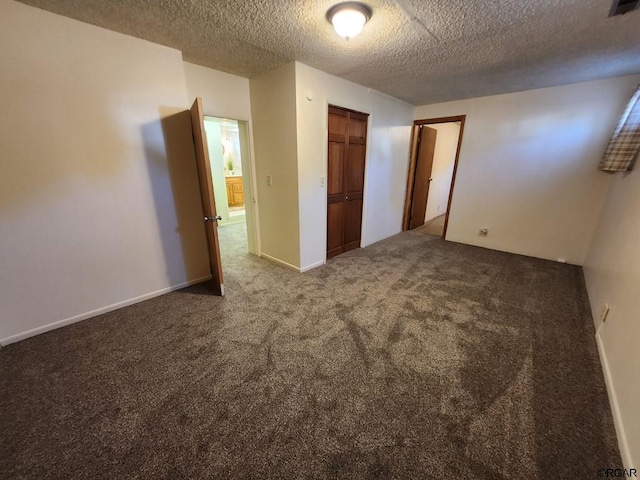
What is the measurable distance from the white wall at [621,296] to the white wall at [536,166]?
286 mm

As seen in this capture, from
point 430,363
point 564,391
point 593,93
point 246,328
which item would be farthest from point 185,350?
point 593,93

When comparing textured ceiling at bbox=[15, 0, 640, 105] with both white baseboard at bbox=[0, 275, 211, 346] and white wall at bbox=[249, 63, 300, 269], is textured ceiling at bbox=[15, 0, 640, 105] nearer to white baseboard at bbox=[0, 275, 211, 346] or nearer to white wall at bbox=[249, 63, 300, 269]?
white wall at bbox=[249, 63, 300, 269]

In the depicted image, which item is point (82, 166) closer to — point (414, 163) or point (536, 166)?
point (414, 163)

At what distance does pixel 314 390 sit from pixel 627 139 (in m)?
3.98

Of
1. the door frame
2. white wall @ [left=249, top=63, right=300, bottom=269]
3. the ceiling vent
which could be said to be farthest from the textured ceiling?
the door frame

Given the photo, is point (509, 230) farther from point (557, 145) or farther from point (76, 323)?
point (76, 323)

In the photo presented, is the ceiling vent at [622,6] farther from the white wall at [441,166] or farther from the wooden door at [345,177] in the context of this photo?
the white wall at [441,166]

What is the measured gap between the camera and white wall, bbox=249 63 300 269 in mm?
2738

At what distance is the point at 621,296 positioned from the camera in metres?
1.76

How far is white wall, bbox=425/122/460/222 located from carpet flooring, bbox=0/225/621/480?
3.55 metres

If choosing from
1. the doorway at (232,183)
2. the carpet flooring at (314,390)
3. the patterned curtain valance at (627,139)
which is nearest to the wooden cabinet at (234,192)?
the doorway at (232,183)

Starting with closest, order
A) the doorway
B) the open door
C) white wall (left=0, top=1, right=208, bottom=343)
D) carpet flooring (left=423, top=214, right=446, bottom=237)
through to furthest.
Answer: white wall (left=0, top=1, right=208, bottom=343) < the open door < the doorway < carpet flooring (left=423, top=214, right=446, bottom=237)

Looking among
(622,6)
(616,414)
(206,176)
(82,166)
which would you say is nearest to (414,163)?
(622,6)

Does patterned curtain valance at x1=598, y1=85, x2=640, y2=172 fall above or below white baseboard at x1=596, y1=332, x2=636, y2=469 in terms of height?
above
